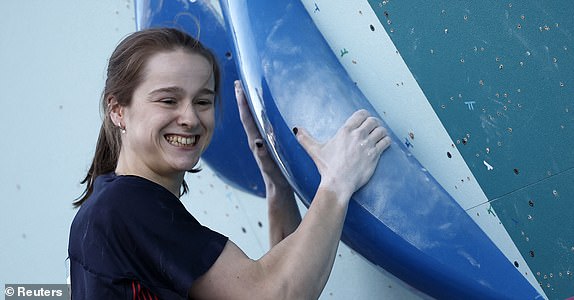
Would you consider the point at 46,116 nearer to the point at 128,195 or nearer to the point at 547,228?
the point at 128,195

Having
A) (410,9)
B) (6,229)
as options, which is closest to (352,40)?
(410,9)

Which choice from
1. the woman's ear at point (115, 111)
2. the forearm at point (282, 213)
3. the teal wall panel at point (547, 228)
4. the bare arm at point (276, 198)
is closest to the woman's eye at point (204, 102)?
the woman's ear at point (115, 111)

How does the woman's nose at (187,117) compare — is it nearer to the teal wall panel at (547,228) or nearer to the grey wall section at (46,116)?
the teal wall panel at (547,228)

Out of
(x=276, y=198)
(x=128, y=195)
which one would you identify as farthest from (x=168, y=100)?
(x=276, y=198)

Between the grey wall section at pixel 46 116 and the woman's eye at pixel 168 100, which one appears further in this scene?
the grey wall section at pixel 46 116

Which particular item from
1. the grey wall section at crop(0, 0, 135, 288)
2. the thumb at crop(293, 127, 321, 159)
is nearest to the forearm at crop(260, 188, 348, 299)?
the thumb at crop(293, 127, 321, 159)

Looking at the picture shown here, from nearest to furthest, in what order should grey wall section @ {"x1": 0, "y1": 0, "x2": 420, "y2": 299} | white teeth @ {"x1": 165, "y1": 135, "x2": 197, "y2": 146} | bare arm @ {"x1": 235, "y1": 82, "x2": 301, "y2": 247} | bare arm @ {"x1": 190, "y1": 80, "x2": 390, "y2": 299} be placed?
bare arm @ {"x1": 190, "y1": 80, "x2": 390, "y2": 299} → white teeth @ {"x1": 165, "y1": 135, "x2": 197, "y2": 146} → bare arm @ {"x1": 235, "y1": 82, "x2": 301, "y2": 247} → grey wall section @ {"x1": 0, "y1": 0, "x2": 420, "y2": 299}

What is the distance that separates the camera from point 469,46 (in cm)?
126

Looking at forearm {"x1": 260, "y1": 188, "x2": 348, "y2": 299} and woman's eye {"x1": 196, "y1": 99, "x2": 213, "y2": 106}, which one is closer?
forearm {"x1": 260, "y1": 188, "x2": 348, "y2": 299}

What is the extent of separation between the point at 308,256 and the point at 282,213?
0.43m

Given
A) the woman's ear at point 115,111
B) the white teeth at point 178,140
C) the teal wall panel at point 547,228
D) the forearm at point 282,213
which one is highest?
the woman's ear at point 115,111

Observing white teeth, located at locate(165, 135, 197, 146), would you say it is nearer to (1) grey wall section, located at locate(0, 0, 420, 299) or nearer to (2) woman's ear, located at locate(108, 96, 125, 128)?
(2) woman's ear, located at locate(108, 96, 125, 128)

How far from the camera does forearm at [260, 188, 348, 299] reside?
3.43 ft

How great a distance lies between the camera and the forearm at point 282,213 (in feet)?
4.85
